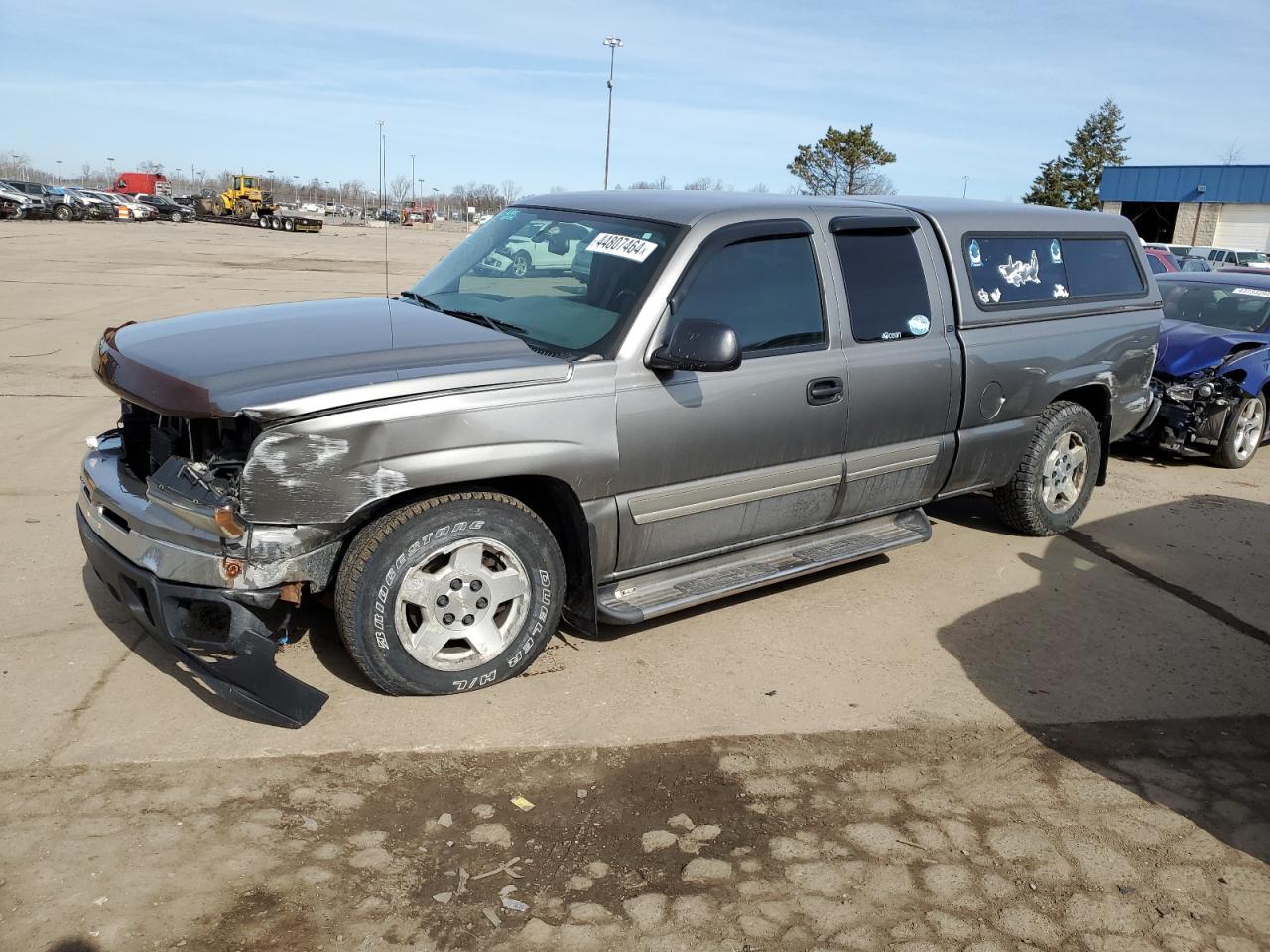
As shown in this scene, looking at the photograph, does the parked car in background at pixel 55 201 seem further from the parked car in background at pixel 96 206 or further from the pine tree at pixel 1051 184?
the pine tree at pixel 1051 184

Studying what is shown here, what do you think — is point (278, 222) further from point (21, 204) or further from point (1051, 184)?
point (1051, 184)

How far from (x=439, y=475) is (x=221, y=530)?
28.9 inches

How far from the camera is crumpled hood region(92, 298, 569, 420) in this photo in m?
3.42

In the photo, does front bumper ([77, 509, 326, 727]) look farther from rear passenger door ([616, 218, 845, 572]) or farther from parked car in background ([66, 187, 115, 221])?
parked car in background ([66, 187, 115, 221])

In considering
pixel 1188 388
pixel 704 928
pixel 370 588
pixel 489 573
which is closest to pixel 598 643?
pixel 489 573

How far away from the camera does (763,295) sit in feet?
14.9

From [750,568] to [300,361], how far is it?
6.99ft

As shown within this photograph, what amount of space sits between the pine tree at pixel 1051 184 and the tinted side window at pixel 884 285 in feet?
195

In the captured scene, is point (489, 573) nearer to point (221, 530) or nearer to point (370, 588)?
point (370, 588)

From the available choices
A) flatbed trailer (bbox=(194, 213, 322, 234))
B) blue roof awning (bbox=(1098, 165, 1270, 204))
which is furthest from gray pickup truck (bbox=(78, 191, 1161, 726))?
flatbed trailer (bbox=(194, 213, 322, 234))

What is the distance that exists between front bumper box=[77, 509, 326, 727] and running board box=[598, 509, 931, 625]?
124cm

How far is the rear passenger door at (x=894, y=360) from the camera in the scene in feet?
15.9

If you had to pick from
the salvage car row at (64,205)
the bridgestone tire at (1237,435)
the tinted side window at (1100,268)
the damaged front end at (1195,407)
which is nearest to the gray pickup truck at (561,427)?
the tinted side window at (1100,268)

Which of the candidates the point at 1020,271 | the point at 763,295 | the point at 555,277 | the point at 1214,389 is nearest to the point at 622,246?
the point at 555,277
